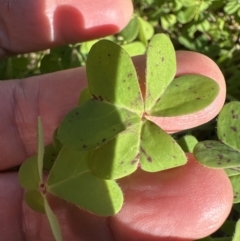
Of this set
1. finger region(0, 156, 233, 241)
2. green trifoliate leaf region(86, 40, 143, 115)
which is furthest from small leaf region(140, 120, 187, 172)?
finger region(0, 156, 233, 241)

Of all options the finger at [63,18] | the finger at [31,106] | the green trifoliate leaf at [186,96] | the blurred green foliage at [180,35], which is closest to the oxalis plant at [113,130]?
the green trifoliate leaf at [186,96]

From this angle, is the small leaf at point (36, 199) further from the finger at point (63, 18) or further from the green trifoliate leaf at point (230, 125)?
the finger at point (63, 18)

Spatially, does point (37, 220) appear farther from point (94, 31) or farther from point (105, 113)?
point (94, 31)

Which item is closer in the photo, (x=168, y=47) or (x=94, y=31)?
(x=168, y=47)

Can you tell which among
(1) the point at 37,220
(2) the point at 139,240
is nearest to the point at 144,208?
(2) the point at 139,240

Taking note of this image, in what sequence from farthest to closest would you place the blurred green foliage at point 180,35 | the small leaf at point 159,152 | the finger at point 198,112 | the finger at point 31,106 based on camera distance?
the blurred green foliage at point 180,35 → the finger at point 31,106 → the finger at point 198,112 → the small leaf at point 159,152

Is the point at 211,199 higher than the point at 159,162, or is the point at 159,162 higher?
the point at 159,162

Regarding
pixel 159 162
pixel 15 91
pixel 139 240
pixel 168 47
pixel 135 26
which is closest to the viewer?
pixel 159 162
